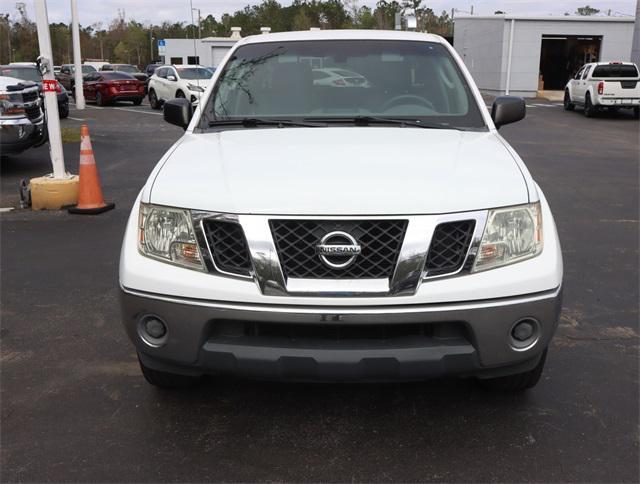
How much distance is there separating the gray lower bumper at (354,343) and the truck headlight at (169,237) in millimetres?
188

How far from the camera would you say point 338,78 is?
4.25 meters

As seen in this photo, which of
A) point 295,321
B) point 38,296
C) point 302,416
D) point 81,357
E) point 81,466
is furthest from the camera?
point 38,296

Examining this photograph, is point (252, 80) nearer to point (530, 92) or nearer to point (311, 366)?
point (311, 366)

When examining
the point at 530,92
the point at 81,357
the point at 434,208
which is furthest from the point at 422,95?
A: the point at 530,92

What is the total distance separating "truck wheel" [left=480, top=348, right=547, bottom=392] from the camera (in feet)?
10.8

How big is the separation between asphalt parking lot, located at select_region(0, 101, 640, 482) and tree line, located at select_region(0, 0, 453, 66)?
6770 centimetres

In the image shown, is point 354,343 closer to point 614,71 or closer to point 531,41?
point 614,71

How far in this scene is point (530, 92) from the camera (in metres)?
35.1

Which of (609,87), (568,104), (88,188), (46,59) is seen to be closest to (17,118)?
(46,59)

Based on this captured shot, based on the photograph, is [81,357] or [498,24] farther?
[498,24]

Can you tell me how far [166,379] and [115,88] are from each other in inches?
997

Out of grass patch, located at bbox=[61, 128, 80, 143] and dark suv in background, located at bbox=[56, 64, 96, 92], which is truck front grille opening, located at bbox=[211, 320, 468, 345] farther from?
dark suv in background, located at bbox=[56, 64, 96, 92]

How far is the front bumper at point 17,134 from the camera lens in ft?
32.1

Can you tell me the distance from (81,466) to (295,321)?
1155mm
